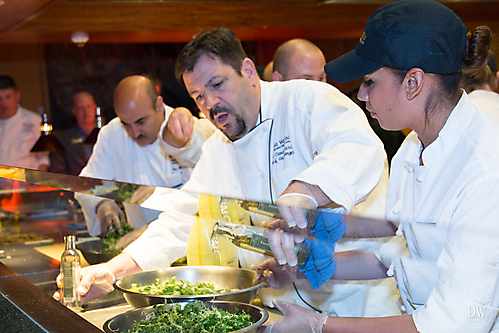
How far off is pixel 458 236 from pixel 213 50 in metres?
1.17

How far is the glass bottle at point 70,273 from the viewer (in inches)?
52.2

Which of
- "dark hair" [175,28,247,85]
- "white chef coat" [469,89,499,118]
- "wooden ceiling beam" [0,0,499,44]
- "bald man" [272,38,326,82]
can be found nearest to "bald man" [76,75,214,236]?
"bald man" [272,38,326,82]

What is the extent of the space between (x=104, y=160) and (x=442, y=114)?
9.02 feet

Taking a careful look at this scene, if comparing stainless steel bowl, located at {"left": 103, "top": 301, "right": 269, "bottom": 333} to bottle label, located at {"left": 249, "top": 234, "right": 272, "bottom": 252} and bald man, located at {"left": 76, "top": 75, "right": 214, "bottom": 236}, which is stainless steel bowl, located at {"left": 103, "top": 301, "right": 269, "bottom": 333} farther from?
bald man, located at {"left": 76, "top": 75, "right": 214, "bottom": 236}

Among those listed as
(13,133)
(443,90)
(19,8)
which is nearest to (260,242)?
(443,90)

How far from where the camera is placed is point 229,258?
3.54 feet

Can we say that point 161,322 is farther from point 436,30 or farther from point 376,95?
point 436,30

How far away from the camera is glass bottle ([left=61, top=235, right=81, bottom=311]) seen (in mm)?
1326

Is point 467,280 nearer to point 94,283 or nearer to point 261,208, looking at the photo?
point 261,208

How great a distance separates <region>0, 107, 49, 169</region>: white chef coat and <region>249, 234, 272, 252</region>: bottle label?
463 centimetres

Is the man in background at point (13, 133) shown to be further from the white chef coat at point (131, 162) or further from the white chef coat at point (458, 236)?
the white chef coat at point (458, 236)

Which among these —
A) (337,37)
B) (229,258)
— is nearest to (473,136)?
(229,258)

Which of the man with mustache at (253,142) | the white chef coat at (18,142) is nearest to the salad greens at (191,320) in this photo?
the man with mustache at (253,142)

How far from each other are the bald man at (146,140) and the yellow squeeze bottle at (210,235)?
58.9 inches
